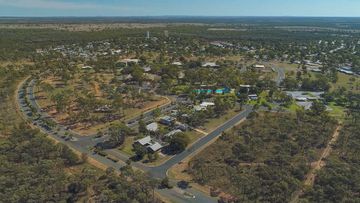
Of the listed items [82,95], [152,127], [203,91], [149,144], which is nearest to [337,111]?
[203,91]

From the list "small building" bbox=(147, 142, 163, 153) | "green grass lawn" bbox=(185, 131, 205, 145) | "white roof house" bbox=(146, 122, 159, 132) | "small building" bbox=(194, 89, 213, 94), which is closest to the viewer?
"small building" bbox=(147, 142, 163, 153)

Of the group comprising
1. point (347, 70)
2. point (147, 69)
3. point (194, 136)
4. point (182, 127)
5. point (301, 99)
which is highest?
point (147, 69)

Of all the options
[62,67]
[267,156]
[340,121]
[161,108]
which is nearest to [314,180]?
[267,156]

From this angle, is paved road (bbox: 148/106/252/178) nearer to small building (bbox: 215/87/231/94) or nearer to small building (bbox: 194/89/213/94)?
small building (bbox: 215/87/231/94)

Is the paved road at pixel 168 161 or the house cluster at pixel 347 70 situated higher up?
the house cluster at pixel 347 70

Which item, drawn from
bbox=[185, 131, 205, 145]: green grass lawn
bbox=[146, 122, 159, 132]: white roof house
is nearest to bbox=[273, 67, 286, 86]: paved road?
bbox=[185, 131, 205, 145]: green grass lawn

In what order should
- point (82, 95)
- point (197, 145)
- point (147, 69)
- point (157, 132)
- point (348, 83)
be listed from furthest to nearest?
point (147, 69) → point (348, 83) → point (82, 95) → point (157, 132) → point (197, 145)

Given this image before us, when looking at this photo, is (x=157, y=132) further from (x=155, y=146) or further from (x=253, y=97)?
(x=253, y=97)

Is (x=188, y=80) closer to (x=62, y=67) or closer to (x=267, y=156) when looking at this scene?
(x=62, y=67)

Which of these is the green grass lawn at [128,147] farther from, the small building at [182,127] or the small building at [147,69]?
the small building at [147,69]

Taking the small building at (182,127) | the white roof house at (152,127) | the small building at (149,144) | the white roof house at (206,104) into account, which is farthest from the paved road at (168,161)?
the white roof house at (152,127)

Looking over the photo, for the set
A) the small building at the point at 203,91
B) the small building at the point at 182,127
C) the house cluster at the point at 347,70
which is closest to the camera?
the small building at the point at 182,127
